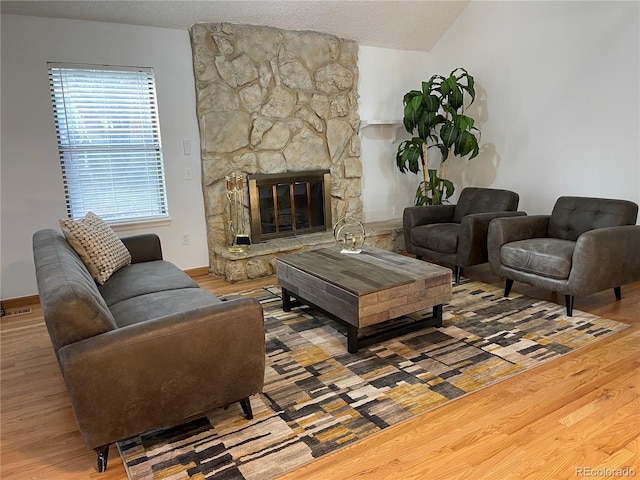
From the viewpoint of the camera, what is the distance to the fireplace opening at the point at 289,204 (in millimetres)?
4582

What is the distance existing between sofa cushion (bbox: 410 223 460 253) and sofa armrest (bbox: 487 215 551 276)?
1.20 ft

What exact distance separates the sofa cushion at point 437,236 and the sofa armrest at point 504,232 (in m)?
0.36

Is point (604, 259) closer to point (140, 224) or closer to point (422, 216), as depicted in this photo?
point (422, 216)

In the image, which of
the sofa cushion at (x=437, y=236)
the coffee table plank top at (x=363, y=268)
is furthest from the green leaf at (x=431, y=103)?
the coffee table plank top at (x=363, y=268)

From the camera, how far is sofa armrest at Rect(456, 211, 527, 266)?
12.4 ft

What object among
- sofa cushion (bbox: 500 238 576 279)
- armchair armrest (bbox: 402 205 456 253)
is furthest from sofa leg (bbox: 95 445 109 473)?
armchair armrest (bbox: 402 205 456 253)

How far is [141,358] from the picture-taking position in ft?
5.61

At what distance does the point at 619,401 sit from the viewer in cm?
212

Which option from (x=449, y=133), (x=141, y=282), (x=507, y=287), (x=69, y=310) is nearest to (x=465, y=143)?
(x=449, y=133)

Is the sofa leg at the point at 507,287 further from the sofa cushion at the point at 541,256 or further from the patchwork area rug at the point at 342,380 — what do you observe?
the sofa cushion at the point at 541,256

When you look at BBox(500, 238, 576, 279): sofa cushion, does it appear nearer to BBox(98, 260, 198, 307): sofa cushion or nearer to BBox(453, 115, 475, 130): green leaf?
BBox(453, 115, 475, 130): green leaf

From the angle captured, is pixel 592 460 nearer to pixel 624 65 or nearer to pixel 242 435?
pixel 242 435

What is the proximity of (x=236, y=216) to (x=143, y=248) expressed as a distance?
4.23 feet

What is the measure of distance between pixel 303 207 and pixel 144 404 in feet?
11.1
